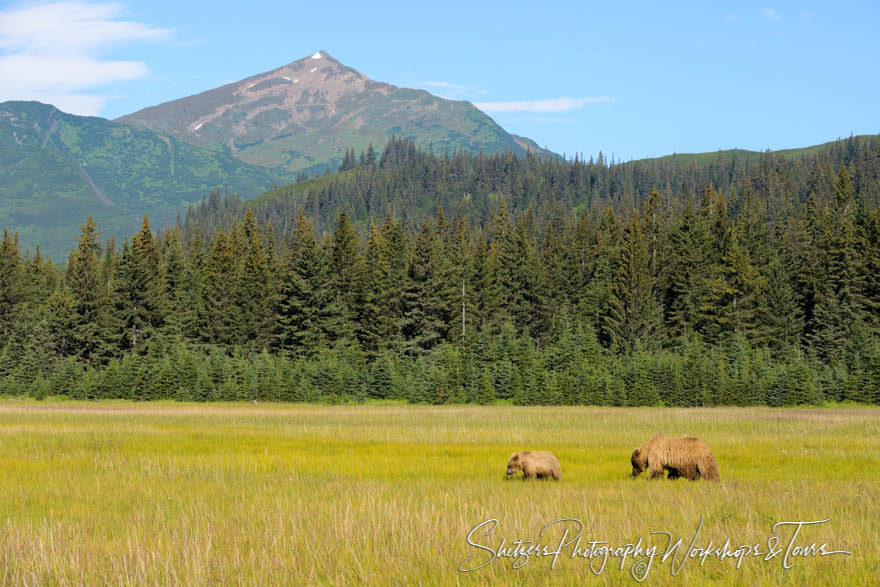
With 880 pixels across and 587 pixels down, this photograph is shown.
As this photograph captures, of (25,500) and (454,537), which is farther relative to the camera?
(25,500)

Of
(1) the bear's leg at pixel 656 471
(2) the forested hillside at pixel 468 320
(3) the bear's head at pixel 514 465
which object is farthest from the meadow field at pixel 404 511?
(2) the forested hillside at pixel 468 320

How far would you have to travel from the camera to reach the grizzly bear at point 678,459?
1634 cm

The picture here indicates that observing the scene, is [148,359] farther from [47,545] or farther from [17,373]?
[47,545]

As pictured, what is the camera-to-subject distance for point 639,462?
17.3m

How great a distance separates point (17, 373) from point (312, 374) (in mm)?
33505

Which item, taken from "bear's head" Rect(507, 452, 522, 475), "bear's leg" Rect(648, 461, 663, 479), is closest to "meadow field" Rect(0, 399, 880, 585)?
"bear's head" Rect(507, 452, 522, 475)

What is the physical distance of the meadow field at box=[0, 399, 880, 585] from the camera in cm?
866

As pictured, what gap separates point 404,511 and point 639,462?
25.1 ft

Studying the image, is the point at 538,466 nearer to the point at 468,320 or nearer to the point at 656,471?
the point at 656,471

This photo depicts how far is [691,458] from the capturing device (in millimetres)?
16547

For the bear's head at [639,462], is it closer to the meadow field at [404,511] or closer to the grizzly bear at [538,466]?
the meadow field at [404,511]

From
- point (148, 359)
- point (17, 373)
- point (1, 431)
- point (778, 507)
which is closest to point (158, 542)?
point (778, 507)

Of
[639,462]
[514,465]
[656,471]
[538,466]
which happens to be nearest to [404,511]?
[538,466]

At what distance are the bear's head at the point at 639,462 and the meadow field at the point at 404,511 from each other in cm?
51
